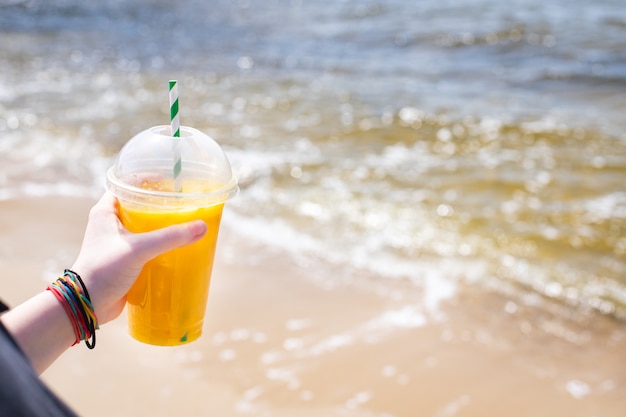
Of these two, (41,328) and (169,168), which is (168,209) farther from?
(41,328)

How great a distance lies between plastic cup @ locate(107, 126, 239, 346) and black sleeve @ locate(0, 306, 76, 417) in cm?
71

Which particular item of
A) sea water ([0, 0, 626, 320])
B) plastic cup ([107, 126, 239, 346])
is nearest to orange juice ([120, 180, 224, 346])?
plastic cup ([107, 126, 239, 346])

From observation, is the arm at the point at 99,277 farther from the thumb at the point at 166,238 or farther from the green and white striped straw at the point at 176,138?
the green and white striped straw at the point at 176,138

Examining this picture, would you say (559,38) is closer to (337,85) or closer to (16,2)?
(337,85)

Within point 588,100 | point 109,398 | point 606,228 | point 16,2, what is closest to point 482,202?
point 606,228

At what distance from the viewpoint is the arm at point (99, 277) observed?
1.44m

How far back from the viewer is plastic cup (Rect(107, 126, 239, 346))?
5.60 feet

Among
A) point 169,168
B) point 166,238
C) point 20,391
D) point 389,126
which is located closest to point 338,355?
point 169,168

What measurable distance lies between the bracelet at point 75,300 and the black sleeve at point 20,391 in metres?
0.49

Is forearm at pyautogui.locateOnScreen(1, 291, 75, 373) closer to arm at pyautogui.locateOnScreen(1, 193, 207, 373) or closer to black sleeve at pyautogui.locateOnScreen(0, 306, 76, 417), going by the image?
arm at pyautogui.locateOnScreen(1, 193, 207, 373)

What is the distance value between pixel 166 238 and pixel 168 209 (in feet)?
0.51

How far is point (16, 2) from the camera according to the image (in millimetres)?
Result: 15578

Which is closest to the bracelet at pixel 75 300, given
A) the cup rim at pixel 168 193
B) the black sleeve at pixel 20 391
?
the cup rim at pixel 168 193

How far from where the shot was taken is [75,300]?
59.4 inches
